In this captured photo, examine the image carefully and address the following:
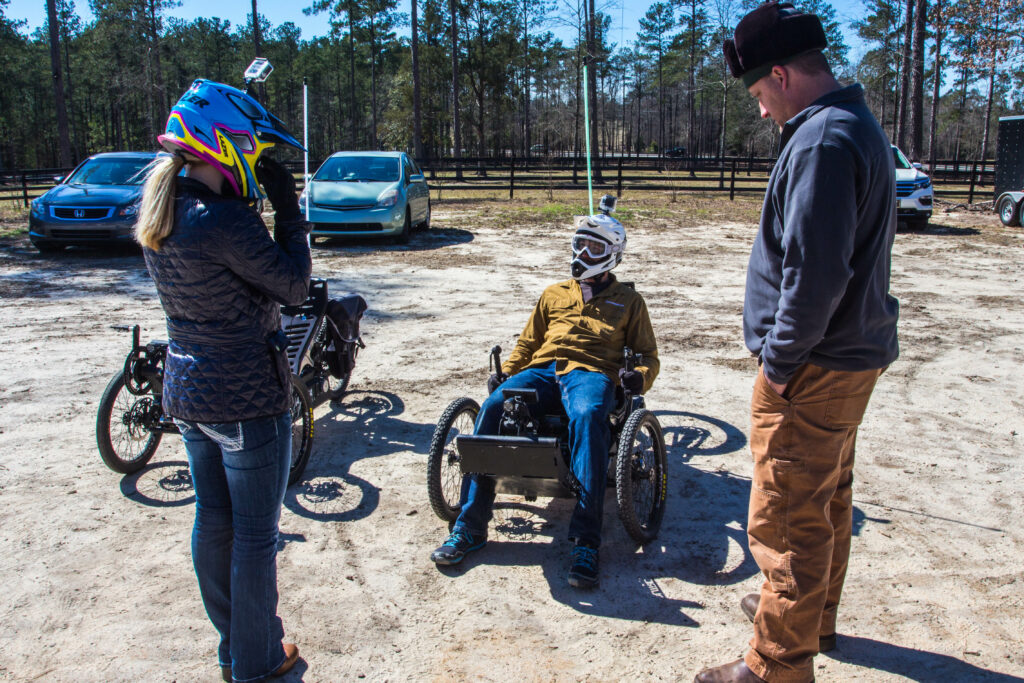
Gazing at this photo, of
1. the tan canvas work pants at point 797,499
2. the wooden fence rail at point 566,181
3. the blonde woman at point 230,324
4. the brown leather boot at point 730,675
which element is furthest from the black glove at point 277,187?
the wooden fence rail at point 566,181

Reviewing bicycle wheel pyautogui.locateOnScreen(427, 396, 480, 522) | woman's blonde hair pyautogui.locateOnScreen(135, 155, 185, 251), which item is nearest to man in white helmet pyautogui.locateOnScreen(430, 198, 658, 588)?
bicycle wheel pyautogui.locateOnScreen(427, 396, 480, 522)

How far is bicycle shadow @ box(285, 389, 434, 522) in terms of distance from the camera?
4.09 metres

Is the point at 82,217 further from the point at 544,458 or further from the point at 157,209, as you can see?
the point at 157,209

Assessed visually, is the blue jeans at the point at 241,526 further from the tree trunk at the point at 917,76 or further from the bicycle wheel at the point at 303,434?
the tree trunk at the point at 917,76

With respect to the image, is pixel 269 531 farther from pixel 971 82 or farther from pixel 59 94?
pixel 971 82

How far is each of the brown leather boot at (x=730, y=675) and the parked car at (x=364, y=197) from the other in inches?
451

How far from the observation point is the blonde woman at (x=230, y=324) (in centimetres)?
222

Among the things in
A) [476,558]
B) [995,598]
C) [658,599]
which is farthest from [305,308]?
[995,598]

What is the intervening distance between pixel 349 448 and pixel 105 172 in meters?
10.5

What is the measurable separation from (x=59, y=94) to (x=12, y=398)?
25445 mm

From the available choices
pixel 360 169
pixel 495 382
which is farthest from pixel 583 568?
pixel 360 169

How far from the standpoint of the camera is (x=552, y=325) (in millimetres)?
4168

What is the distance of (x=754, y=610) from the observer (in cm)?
300

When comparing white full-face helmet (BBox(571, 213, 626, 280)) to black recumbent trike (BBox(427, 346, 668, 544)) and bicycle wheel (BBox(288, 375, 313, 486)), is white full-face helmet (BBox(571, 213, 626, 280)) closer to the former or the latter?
black recumbent trike (BBox(427, 346, 668, 544))
